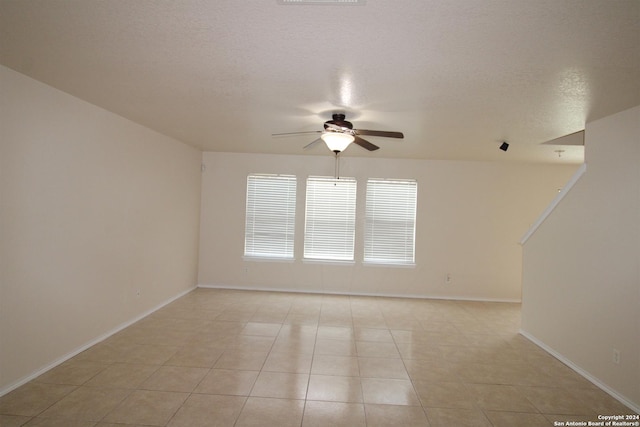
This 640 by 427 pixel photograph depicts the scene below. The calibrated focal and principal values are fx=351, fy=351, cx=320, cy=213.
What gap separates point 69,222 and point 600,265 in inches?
195

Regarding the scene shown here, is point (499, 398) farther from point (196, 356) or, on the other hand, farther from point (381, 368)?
point (196, 356)

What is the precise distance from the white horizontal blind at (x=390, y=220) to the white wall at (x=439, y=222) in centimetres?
13

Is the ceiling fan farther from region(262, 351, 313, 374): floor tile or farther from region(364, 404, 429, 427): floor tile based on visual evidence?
region(364, 404, 429, 427): floor tile

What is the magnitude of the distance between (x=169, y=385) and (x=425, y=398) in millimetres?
2137

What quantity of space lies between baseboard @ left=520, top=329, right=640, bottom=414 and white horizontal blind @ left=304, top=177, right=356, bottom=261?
10.0 feet

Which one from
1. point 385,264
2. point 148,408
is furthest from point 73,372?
point 385,264

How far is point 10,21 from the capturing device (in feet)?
6.27

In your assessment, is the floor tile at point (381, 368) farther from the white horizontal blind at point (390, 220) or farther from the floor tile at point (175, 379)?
the white horizontal blind at point (390, 220)

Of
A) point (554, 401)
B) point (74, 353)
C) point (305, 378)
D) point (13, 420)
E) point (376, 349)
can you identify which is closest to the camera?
point (13, 420)

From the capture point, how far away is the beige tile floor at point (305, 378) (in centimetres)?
258

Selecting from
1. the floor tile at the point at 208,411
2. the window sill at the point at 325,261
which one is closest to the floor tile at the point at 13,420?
the floor tile at the point at 208,411

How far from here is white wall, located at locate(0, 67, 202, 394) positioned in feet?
8.89

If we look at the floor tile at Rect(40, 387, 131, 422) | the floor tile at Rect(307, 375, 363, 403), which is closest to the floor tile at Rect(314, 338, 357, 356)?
the floor tile at Rect(307, 375, 363, 403)

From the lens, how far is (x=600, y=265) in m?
3.25
